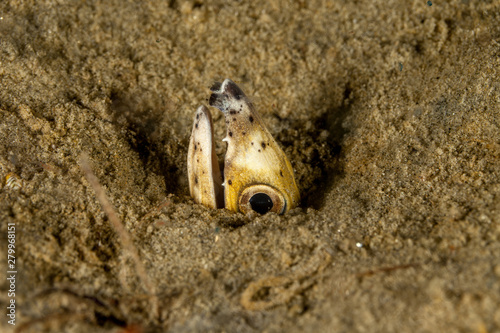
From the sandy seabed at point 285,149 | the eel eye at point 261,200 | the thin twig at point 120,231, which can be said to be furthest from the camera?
the eel eye at point 261,200

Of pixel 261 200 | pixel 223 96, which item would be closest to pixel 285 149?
pixel 261 200

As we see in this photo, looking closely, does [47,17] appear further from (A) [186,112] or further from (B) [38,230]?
(B) [38,230]

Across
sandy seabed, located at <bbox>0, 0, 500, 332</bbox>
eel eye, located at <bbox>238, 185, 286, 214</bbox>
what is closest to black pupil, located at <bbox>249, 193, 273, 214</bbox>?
eel eye, located at <bbox>238, 185, 286, 214</bbox>

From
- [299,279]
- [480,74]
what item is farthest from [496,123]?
[299,279]

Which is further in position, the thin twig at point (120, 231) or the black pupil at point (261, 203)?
the black pupil at point (261, 203)

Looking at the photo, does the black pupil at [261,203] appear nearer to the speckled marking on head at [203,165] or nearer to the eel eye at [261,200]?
the eel eye at [261,200]

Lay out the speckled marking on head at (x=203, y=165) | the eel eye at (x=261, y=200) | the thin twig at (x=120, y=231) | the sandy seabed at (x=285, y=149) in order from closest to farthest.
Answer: the sandy seabed at (x=285, y=149) < the thin twig at (x=120, y=231) < the speckled marking on head at (x=203, y=165) < the eel eye at (x=261, y=200)

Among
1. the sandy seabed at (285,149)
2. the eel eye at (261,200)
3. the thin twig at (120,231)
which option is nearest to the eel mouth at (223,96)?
the eel eye at (261,200)

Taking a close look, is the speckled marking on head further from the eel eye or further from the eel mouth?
the eel eye
